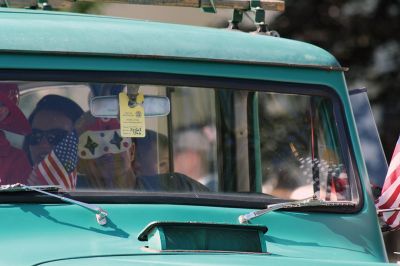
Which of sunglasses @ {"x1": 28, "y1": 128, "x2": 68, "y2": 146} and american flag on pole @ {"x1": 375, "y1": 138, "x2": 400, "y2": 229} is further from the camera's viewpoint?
american flag on pole @ {"x1": 375, "y1": 138, "x2": 400, "y2": 229}

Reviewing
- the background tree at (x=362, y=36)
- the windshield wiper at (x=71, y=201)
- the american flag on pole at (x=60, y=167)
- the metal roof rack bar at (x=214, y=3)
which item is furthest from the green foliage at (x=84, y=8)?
the windshield wiper at (x=71, y=201)

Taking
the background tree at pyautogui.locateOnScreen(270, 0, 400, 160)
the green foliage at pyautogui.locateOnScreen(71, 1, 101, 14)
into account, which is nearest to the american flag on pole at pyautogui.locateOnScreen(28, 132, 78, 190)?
the green foliage at pyautogui.locateOnScreen(71, 1, 101, 14)

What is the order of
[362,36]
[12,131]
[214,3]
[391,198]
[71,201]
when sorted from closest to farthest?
[71,201] → [12,131] → [391,198] → [214,3] → [362,36]

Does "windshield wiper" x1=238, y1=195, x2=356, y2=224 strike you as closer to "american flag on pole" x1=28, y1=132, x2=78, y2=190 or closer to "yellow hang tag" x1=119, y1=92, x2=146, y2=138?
"yellow hang tag" x1=119, y1=92, x2=146, y2=138

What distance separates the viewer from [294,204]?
175 inches

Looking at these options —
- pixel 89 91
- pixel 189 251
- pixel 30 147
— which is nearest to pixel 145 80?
pixel 89 91

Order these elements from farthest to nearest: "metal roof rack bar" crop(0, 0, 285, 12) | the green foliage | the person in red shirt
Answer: the green foliage, "metal roof rack bar" crop(0, 0, 285, 12), the person in red shirt

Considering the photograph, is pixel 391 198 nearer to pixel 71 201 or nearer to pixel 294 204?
pixel 294 204

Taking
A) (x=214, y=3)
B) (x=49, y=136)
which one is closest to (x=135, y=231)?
(x=49, y=136)

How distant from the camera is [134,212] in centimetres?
415

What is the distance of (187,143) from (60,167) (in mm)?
566

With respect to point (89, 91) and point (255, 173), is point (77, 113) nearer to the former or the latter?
point (89, 91)

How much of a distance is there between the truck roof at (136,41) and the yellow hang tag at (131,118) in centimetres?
18

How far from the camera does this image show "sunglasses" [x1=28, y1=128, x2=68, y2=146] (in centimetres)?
421
